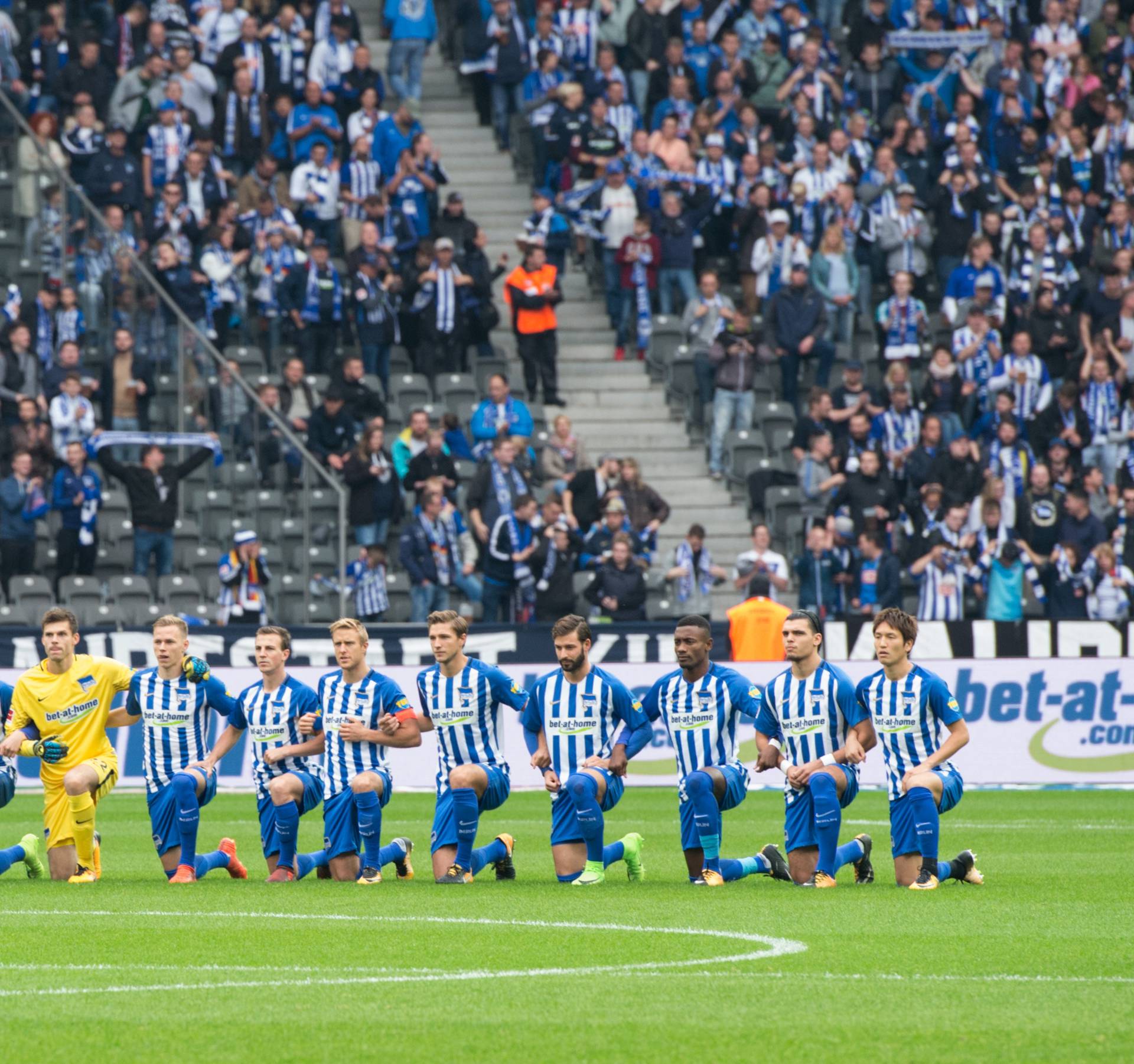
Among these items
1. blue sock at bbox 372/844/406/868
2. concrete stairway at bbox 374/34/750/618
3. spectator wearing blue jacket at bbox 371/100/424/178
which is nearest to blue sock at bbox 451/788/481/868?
blue sock at bbox 372/844/406/868

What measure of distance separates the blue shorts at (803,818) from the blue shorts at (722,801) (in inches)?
13.2

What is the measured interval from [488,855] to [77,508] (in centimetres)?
1101

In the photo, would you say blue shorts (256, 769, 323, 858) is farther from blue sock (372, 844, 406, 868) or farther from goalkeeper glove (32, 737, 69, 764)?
goalkeeper glove (32, 737, 69, 764)

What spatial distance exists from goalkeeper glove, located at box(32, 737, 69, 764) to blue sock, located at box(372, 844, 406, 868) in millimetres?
2158

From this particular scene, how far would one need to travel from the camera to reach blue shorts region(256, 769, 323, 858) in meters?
13.7

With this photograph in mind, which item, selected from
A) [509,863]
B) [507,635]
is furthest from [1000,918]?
[507,635]

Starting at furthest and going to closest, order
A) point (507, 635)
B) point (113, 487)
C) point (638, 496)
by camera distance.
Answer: point (638, 496) < point (113, 487) < point (507, 635)

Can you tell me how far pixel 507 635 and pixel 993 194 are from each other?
37.2 ft

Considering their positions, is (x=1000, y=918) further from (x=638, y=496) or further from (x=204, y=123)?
(x=204, y=123)

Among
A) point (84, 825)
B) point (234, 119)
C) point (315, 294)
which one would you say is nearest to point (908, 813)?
point (84, 825)

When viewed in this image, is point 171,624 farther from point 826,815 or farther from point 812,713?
point 826,815

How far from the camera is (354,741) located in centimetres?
1367

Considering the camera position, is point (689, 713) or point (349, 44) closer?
point (689, 713)

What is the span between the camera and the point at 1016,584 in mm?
24781
